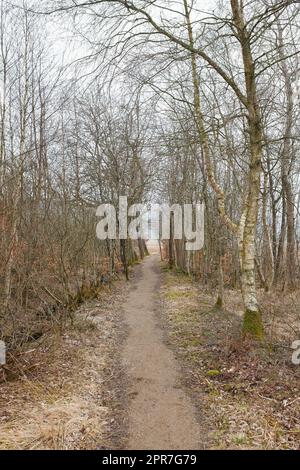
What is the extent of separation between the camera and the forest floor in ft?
13.9

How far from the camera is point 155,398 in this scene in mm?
5250

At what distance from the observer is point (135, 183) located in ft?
61.4

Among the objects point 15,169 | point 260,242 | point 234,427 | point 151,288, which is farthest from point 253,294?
point 260,242

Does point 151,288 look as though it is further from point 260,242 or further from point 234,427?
point 234,427

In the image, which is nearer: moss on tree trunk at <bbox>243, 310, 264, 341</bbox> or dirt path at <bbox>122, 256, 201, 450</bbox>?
dirt path at <bbox>122, 256, 201, 450</bbox>

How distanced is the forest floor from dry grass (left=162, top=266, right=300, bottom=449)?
0.01 metres

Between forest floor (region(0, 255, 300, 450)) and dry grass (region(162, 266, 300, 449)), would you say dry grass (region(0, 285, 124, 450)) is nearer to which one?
forest floor (region(0, 255, 300, 450))

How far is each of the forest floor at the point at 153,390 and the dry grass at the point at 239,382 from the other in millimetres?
14

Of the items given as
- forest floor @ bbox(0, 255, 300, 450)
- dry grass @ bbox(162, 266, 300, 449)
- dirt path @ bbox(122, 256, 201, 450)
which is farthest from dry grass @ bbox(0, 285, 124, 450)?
dry grass @ bbox(162, 266, 300, 449)

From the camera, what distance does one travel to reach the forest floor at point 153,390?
4.23 metres

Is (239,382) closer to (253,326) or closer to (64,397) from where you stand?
(253,326)

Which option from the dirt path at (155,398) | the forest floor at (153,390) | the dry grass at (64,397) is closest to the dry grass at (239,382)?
the forest floor at (153,390)

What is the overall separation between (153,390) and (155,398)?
28cm

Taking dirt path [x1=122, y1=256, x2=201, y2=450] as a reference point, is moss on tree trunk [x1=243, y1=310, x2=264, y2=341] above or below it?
above
